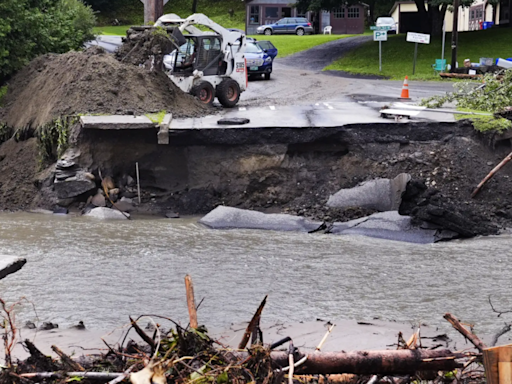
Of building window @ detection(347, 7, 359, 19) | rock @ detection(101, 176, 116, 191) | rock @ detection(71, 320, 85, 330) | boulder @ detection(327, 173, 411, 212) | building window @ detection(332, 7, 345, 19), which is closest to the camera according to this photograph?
rock @ detection(71, 320, 85, 330)

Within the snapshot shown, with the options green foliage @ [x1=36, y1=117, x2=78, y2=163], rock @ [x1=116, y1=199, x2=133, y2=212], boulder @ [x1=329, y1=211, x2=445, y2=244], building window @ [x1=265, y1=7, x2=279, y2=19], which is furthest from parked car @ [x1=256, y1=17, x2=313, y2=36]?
boulder @ [x1=329, y1=211, x2=445, y2=244]

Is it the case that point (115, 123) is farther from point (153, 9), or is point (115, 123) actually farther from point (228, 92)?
point (153, 9)

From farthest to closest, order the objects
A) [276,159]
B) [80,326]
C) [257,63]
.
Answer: [257,63] < [276,159] < [80,326]

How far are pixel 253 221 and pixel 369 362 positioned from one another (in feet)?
31.0

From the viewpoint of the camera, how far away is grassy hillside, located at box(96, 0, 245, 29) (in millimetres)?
60906

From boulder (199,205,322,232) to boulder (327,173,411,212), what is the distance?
1.07 metres

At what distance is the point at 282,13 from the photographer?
60.6m

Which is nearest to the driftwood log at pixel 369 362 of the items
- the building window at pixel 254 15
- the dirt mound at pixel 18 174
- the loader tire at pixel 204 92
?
the dirt mound at pixel 18 174

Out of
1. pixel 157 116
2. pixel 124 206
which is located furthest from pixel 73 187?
pixel 157 116

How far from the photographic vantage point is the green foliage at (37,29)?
20.0 metres

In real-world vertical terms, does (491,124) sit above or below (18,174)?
above

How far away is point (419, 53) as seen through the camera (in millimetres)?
37312

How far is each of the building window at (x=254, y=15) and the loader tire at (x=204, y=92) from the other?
40.6m

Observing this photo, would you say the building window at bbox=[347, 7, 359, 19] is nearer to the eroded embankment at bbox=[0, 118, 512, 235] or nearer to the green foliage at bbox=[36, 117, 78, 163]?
the eroded embankment at bbox=[0, 118, 512, 235]
